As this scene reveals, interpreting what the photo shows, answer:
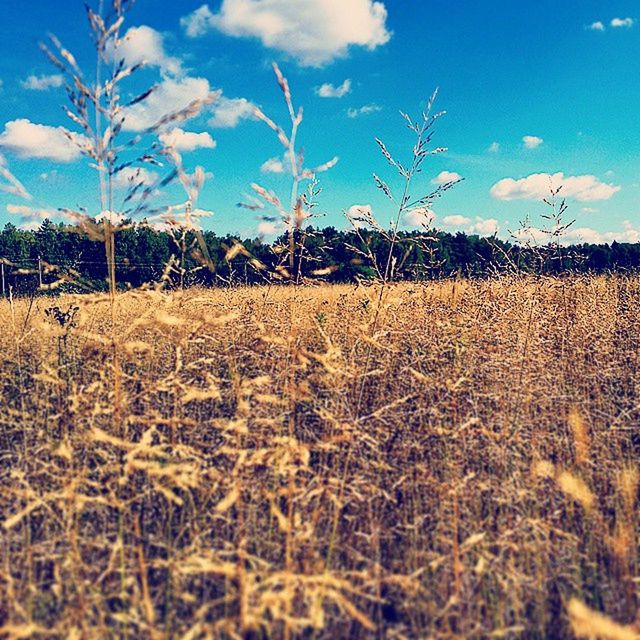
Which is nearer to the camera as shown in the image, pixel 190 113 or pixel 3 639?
pixel 3 639

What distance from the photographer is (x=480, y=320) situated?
433cm

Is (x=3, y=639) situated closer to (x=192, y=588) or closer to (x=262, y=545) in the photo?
(x=192, y=588)

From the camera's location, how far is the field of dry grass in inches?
71.3

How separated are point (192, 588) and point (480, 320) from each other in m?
3.19

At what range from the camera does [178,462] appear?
2.58 m

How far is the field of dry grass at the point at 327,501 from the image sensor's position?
5.94 feet

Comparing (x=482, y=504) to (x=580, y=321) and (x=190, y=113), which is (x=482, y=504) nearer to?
(x=190, y=113)

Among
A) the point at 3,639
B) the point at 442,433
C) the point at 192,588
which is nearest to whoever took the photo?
the point at 3,639

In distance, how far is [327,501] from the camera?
2.36 m

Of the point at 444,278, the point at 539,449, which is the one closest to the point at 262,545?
the point at 539,449

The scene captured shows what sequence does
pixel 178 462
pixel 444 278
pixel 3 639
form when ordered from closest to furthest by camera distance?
1. pixel 3 639
2. pixel 178 462
3. pixel 444 278

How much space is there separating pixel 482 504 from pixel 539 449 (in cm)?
58

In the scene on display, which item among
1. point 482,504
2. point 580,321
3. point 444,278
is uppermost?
point 444,278

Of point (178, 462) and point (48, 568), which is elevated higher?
point (178, 462)
